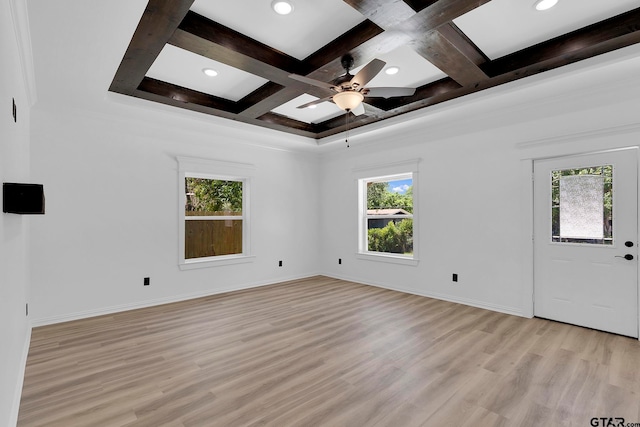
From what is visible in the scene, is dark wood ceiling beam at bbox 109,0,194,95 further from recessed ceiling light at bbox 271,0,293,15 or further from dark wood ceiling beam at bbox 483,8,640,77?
dark wood ceiling beam at bbox 483,8,640,77

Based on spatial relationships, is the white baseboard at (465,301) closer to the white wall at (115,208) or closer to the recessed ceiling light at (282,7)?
the white wall at (115,208)

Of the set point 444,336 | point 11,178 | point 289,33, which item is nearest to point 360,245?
point 444,336

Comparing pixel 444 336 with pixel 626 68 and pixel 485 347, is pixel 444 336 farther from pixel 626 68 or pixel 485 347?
pixel 626 68

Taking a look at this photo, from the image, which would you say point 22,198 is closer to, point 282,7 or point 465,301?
point 282,7

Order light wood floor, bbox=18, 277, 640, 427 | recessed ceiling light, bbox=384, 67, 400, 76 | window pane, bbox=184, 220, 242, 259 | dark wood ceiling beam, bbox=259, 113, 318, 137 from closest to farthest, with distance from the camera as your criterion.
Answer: light wood floor, bbox=18, 277, 640, 427 → recessed ceiling light, bbox=384, 67, 400, 76 → dark wood ceiling beam, bbox=259, 113, 318, 137 → window pane, bbox=184, 220, 242, 259

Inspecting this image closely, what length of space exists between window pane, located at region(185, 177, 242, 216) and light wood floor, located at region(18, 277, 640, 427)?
5.70ft

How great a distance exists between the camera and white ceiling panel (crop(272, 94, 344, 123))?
172 inches

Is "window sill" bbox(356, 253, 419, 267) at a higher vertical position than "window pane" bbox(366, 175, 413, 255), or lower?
lower

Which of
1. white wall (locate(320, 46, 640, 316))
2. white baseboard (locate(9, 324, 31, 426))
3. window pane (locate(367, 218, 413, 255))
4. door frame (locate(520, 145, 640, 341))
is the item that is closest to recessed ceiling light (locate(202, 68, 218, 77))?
white wall (locate(320, 46, 640, 316))

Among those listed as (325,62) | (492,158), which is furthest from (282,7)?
(492,158)

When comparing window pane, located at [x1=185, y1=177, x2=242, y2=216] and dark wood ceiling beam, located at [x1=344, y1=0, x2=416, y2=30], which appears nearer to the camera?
dark wood ceiling beam, located at [x1=344, y1=0, x2=416, y2=30]

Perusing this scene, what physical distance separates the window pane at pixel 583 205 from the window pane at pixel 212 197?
461 centimetres

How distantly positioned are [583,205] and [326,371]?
10.9 ft

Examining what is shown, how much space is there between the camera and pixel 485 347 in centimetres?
299
